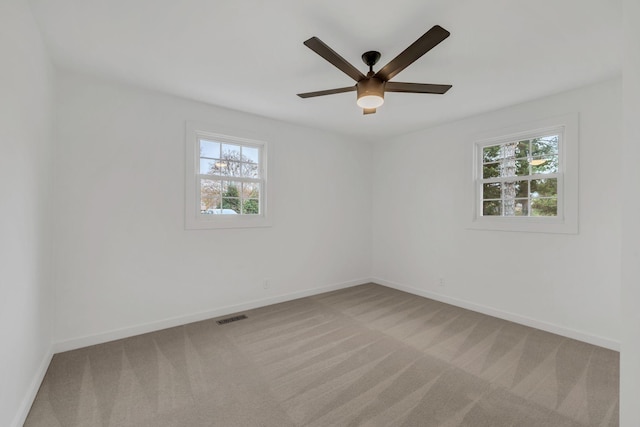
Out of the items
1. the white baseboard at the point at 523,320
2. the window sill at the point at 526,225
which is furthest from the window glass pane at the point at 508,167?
the white baseboard at the point at 523,320

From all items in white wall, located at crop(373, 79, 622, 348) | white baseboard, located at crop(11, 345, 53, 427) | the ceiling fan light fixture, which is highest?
the ceiling fan light fixture

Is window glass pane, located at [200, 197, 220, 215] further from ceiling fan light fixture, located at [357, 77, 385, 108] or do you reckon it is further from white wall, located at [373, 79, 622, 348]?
white wall, located at [373, 79, 622, 348]

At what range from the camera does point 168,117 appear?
3.04 metres

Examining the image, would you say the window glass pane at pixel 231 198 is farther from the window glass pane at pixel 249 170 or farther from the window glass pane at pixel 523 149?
the window glass pane at pixel 523 149

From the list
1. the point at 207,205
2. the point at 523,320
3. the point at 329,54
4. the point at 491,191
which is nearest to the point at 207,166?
the point at 207,205

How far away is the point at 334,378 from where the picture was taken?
2.16 metres

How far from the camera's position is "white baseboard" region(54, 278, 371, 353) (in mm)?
2557

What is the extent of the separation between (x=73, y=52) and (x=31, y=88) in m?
0.61

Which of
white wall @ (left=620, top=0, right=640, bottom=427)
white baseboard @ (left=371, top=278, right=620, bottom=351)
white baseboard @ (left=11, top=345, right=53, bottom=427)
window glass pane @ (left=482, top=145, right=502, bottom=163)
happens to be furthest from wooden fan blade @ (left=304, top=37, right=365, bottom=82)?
white baseboard @ (left=371, top=278, right=620, bottom=351)

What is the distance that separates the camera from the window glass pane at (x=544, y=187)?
3.06 metres

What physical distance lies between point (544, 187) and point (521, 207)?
32 centimetres

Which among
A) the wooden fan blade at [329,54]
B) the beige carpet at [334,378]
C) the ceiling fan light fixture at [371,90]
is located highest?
the wooden fan blade at [329,54]

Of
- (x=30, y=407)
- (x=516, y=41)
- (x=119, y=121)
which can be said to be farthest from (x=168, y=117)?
(x=516, y=41)

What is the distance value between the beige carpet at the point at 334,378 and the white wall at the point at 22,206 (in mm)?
342
